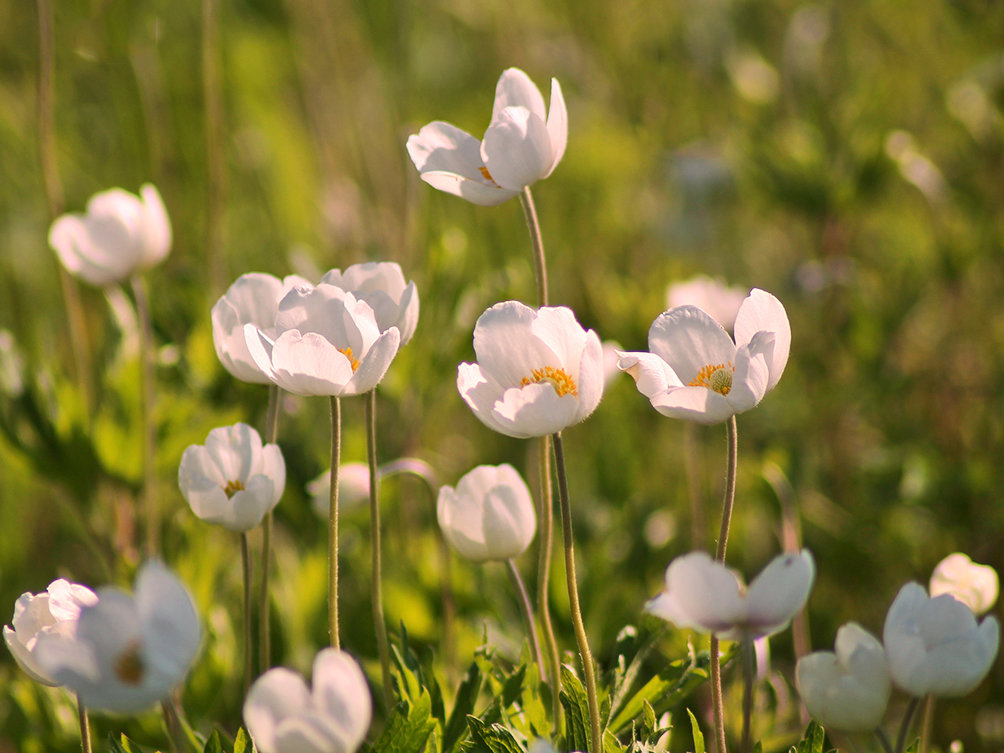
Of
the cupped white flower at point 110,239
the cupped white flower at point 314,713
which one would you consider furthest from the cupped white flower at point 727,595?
the cupped white flower at point 110,239

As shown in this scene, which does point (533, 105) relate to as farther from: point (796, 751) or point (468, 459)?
point (468, 459)

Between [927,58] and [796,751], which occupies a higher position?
[927,58]

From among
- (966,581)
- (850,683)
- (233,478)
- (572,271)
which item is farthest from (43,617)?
(572,271)

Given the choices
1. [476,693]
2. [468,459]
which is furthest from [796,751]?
[468,459]

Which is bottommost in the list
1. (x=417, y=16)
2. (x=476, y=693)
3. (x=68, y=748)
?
(x=68, y=748)

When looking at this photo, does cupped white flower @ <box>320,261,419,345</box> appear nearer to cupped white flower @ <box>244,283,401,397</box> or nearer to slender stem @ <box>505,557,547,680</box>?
cupped white flower @ <box>244,283,401,397</box>

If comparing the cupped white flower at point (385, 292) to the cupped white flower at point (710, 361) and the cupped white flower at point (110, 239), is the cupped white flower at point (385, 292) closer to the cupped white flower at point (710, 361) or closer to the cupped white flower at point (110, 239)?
the cupped white flower at point (710, 361)
